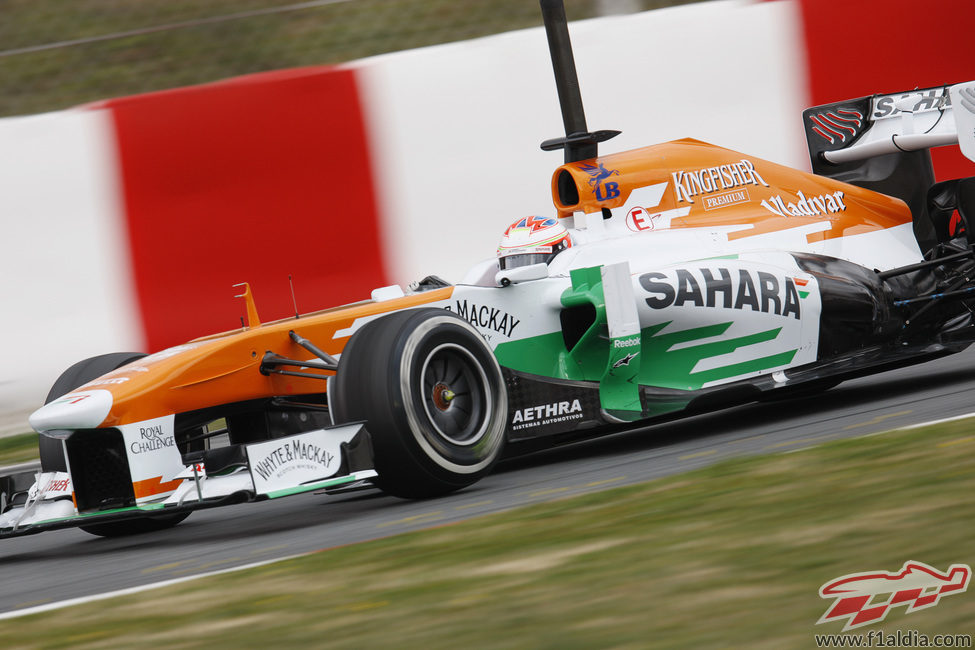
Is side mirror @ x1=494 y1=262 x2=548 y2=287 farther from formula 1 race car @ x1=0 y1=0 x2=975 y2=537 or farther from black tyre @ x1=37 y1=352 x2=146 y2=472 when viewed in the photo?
black tyre @ x1=37 y1=352 x2=146 y2=472

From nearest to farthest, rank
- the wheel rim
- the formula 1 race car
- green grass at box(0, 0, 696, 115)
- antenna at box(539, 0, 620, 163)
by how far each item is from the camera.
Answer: the formula 1 race car < the wheel rim < antenna at box(539, 0, 620, 163) < green grass at box(0, 0, 696, 115)

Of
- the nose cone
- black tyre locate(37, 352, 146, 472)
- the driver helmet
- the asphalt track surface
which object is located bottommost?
the asphalt track surface

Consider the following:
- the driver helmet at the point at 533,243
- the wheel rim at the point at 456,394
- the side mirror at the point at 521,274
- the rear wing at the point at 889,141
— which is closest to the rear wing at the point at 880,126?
the rear wing at the point at 889,141

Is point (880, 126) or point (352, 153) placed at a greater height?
point (352, 153)

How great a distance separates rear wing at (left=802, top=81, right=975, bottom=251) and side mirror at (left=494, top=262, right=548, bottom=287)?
2.62 meters

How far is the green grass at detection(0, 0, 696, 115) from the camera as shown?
31.9ft

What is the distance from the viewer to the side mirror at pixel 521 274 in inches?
240

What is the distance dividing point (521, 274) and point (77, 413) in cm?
215

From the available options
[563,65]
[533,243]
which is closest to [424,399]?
[533,243]

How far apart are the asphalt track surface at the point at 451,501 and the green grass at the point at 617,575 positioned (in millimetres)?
449

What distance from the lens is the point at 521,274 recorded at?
6.12 meters

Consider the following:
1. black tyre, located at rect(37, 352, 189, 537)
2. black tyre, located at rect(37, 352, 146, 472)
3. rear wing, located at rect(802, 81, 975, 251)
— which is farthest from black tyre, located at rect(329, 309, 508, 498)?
rear wing, located at rect(802, 81, 975, 251)

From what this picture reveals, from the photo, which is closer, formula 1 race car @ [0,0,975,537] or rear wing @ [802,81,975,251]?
formula 1 race car @ [0,0,975,537]

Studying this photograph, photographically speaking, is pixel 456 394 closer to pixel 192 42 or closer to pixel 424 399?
pixel 424 399
